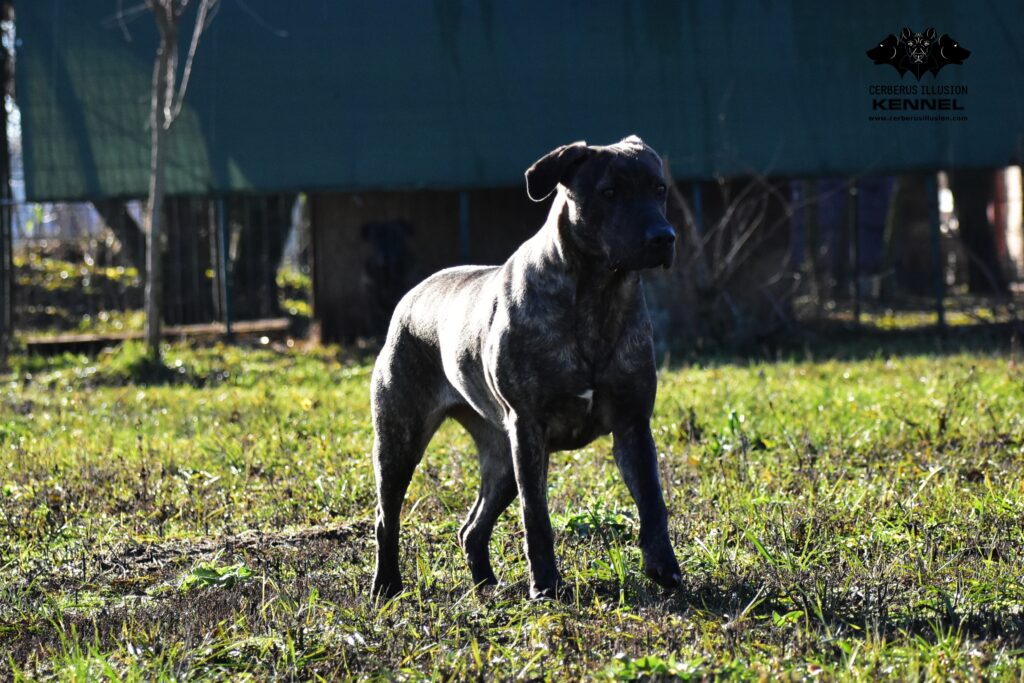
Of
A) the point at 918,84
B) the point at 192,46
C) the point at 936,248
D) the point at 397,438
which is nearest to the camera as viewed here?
the point at 397,438

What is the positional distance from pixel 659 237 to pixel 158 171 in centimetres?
1115

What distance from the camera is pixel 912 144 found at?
671 inches

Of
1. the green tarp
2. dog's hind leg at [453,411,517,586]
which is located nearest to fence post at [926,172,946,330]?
the green tarp

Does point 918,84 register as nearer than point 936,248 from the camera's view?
No

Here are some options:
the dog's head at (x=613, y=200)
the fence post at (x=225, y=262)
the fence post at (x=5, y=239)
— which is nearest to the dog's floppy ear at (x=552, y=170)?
the dog's head at (x=613, y=200)

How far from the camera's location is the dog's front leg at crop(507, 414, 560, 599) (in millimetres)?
5238

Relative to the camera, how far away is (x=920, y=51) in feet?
53.8

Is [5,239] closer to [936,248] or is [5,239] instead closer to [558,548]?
[936,248]

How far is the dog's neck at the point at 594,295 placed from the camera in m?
5.18

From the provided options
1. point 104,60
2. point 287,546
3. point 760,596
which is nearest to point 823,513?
point 760,596

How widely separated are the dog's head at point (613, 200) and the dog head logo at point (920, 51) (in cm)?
1196

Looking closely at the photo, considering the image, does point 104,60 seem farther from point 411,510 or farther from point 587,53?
point 411,510

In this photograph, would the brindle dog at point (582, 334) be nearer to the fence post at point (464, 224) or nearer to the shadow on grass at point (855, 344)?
the shadow on grass at point (855, 344)

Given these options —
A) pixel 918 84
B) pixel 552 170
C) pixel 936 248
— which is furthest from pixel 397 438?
pixel 918 84
